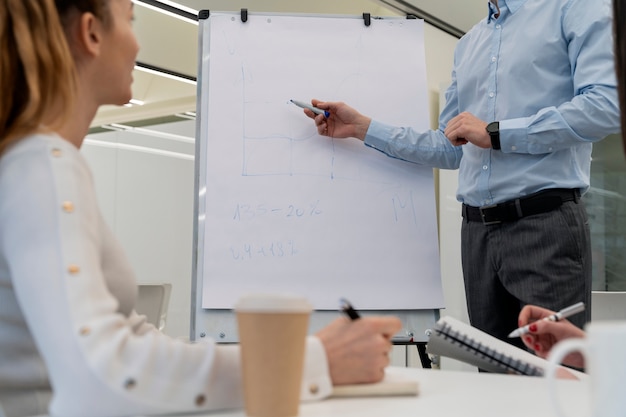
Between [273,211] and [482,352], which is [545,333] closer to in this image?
[482,352]

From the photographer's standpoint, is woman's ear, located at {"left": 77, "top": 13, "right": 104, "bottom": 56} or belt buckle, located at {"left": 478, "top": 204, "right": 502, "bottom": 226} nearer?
woman's ear, located at {"left": 77, "top": 13, "right": 104, "bottom": 56}

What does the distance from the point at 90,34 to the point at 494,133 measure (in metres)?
1.23

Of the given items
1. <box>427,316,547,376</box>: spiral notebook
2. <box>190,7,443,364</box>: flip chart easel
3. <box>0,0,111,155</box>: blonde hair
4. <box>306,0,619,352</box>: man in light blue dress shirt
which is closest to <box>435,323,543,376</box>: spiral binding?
<box>427,316,547,376</box>: spiral notebook

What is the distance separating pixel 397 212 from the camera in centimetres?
212

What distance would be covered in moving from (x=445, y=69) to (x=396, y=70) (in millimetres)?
2620

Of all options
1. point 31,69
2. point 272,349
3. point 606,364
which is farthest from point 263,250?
point 606,364

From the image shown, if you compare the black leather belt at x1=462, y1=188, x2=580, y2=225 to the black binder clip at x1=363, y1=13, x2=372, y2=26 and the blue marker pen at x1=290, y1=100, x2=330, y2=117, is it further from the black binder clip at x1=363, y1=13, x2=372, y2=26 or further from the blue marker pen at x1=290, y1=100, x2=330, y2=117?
the black binder clip at x1=363, y1=13, x2=372, y2=26

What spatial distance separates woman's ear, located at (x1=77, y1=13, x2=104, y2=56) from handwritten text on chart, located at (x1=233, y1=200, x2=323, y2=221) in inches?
42.2

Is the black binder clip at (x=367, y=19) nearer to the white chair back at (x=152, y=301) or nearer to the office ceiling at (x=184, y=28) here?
the white chair back at (x=152, y=301)

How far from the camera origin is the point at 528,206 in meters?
1.90

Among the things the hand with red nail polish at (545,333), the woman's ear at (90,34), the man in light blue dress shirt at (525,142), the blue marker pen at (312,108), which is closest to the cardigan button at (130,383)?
the woman's ear at (90,34)

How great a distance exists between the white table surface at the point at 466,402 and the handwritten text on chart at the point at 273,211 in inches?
43.6

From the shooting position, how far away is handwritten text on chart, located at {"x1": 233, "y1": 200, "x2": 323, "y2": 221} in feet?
6.77

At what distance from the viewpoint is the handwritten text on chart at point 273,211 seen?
2.06 metres
